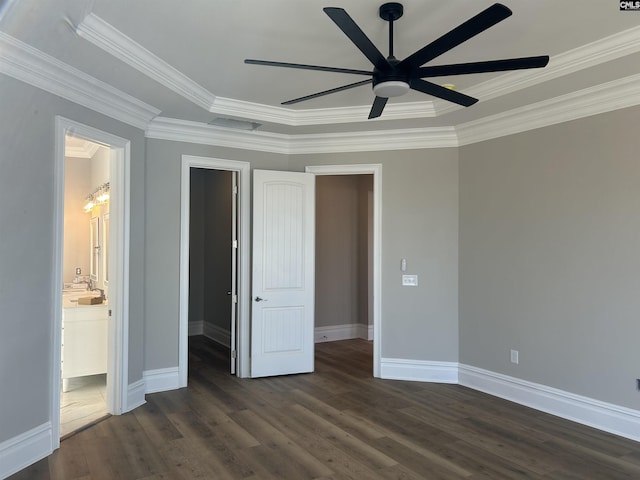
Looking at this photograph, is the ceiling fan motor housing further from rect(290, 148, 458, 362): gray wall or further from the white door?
the white door

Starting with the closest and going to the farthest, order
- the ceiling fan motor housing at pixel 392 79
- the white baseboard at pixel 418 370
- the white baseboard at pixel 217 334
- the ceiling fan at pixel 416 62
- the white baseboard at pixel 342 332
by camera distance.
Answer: the ceiling fan at pixel 416 62 → the ceiling fan motor housing at pixel 392 79 → the white baseboard at pixel 418 370 → the white baseboard at pixel 217 334 → the white baseboard at pixel 342 332

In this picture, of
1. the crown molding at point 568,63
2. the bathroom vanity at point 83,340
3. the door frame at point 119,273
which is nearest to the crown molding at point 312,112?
the crown molding at point 568,63

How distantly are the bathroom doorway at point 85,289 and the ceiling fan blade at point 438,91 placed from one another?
2.66 meters

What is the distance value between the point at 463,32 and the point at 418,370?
3867 mm

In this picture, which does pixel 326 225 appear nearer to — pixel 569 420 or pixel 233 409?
pixel 233 409

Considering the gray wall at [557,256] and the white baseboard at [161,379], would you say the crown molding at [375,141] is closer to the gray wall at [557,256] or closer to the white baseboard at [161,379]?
the gray wall at [557,256]

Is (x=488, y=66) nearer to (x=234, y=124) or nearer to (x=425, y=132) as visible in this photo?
(x=425, y=132)

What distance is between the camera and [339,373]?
209 inches

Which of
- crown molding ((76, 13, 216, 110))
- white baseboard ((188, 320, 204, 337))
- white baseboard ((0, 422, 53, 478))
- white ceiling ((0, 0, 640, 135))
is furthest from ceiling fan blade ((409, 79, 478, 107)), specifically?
white baseboard ((188, 320, 204, 337))

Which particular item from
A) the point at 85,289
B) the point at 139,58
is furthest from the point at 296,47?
the point at 85,289

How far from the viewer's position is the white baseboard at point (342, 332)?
23.1 feet

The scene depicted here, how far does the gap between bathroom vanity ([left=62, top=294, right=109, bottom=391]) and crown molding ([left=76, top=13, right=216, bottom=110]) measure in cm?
232

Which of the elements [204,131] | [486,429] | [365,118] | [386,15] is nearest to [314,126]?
[365,118]

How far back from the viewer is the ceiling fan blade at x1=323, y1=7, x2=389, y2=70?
1985mm
